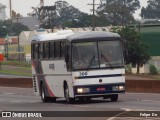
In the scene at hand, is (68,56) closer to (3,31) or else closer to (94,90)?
(94,90)

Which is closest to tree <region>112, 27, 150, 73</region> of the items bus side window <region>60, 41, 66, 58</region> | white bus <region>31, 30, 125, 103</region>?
bus side window <region>60, 41, 66, 58</region>

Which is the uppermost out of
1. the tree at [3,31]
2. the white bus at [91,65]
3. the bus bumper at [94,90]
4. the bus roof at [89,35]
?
the bus roof at [89,35]

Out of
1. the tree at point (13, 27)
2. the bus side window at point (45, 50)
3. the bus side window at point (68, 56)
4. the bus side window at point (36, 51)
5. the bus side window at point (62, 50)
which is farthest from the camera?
the tree at point (13, 27)

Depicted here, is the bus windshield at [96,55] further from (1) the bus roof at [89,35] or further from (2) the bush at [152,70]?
(2) the bush at [152,70]

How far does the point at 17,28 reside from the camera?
186875 millimetres

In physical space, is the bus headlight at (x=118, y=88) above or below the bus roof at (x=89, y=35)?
below

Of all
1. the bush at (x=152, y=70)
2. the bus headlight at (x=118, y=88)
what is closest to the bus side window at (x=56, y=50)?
the bus headlight at (x=118, y=88)

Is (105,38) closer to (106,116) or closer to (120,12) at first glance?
(106,116)

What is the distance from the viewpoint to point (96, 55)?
28.8 meters

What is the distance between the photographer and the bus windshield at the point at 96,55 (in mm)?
28750

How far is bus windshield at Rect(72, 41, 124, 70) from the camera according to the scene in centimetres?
2875

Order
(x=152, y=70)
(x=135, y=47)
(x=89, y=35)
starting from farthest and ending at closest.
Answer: (x=152, y=70)
(x=135, y=47)
(x=89, y=35)

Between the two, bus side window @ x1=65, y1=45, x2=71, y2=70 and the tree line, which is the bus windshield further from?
the tree line

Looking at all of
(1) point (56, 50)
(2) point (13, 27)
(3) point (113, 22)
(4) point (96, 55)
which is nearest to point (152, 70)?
(3) point (113, 22)
